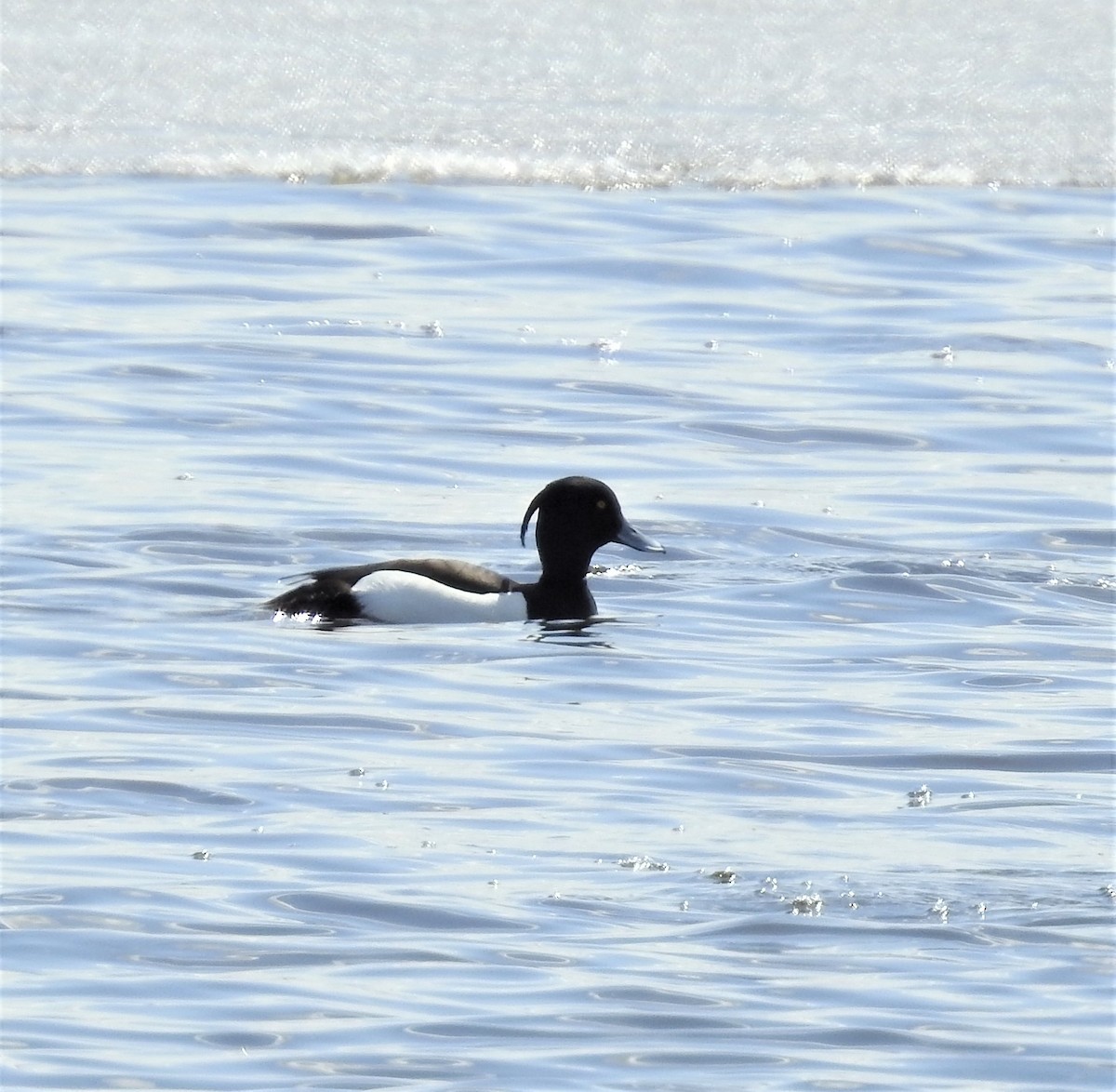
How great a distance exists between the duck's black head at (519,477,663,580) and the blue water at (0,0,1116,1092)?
0.22 m

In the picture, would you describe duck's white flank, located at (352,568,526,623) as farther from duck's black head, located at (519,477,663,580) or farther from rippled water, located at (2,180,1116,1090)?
duck's black head, located at (519,477,663,580)

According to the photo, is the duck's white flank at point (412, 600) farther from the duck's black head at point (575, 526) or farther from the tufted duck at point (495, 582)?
the duck's black head at point (575, 526)

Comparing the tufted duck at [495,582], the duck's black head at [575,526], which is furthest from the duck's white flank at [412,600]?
the duck's black head at [575,526]

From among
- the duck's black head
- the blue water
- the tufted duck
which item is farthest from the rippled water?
the duck's black head

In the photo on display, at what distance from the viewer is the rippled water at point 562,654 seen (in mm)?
5008

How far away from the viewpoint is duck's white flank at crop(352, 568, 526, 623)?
9.23 metres

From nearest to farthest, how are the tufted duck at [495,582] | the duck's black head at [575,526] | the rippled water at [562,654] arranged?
the rippled water at [562,654], the tufted duck at [495,582], the duck's black head at [575,526]

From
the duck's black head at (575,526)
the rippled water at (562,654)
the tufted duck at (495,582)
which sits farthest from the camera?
the duck's black head at (575,526)

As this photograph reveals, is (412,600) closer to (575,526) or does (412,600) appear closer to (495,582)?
(495,582)

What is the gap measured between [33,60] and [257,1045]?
13.7 metres

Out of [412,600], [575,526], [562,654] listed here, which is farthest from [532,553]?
[562,654]

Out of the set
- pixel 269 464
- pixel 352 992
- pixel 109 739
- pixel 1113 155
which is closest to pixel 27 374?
pixel 269 464

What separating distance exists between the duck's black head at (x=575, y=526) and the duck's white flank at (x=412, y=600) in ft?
1.23

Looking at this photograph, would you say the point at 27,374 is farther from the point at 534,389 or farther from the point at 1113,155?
the point at 1113,155
